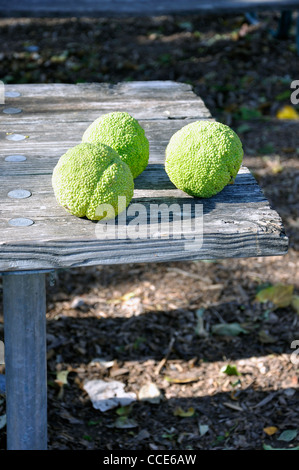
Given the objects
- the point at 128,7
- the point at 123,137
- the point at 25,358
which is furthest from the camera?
the point at 128,7

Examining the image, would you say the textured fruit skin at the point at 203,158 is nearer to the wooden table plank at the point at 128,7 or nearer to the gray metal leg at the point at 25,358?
the gray metal leg at the point at 25,358

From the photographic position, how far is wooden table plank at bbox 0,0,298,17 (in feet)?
14.0

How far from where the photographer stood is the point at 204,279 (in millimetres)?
3135

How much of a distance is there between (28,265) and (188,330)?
1.52 metres

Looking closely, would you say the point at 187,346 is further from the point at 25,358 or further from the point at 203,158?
the point at 203,158

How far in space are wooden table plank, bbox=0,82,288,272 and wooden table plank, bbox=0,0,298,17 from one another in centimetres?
233

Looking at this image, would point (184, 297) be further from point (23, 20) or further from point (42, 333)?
point (23, 20)

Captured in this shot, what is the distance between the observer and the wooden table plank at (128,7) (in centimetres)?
427

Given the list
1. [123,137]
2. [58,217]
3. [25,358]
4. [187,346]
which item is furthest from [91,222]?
[187,346]

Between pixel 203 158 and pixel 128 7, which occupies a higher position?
pixel 203 158

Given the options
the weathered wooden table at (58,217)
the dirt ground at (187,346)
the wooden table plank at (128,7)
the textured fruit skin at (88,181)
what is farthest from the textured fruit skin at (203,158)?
the wooden table plank at (128,7)

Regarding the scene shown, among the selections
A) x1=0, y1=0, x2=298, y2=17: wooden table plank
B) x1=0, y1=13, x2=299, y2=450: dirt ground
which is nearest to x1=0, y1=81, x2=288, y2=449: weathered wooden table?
x1=0, y1=13, x2=299, y2=450: dirt ground

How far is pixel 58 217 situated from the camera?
59.5 inches

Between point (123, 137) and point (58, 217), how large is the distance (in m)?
0.28
